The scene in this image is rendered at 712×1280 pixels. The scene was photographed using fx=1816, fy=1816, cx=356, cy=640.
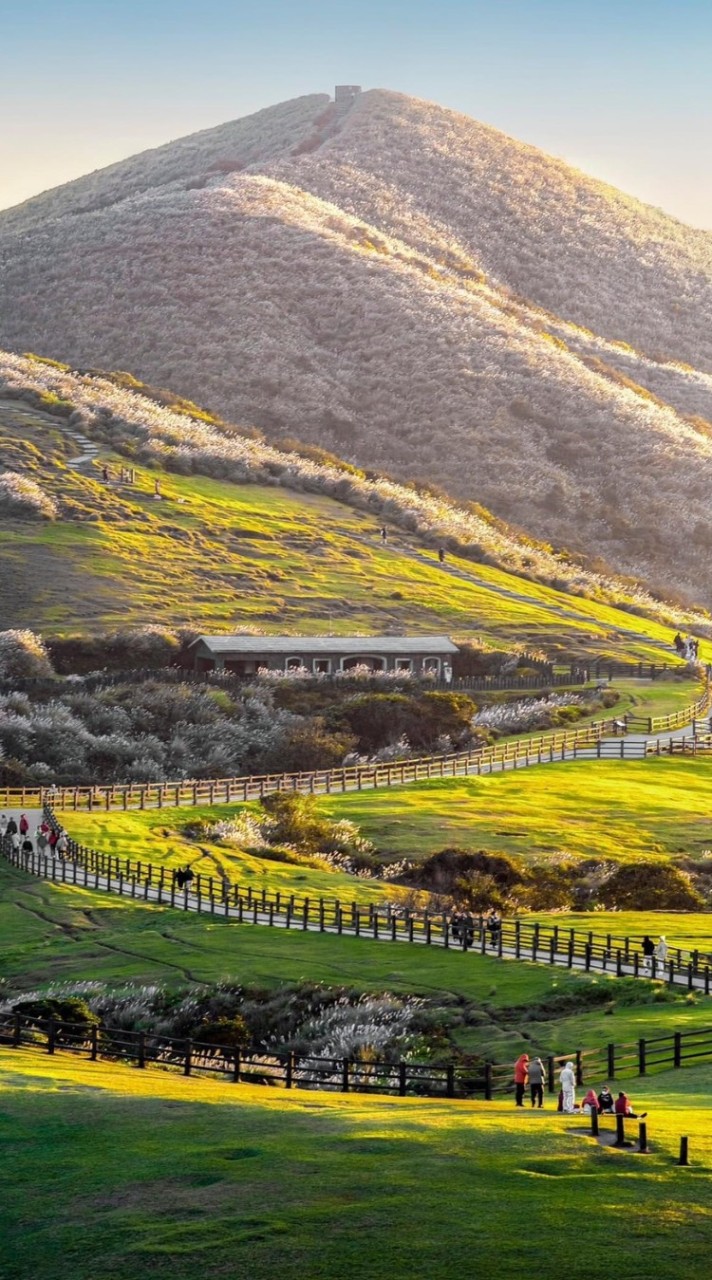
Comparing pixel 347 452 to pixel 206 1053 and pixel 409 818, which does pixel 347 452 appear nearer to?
pixel 409 818

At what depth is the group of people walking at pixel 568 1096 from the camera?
25.5 m

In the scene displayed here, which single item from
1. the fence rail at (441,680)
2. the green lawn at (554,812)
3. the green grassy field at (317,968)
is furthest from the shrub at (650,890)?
the fence rail at (441,680)

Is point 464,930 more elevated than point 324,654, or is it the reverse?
point 324,654

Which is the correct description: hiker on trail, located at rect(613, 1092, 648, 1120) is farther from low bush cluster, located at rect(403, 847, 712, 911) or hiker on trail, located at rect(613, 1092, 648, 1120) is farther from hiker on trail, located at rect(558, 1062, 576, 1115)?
low bush cluster, located at rect(403, 847, 712, 911)

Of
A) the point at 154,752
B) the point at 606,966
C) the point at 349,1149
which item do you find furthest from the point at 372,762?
the point at 349,1149

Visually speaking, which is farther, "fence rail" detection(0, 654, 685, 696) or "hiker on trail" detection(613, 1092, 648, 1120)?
"fence rail" detection(0, 654, 685, 696)

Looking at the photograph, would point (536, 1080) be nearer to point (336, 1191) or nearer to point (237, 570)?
point (336, 1191)

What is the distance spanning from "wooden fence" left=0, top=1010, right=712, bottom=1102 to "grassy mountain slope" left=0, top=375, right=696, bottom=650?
210 ft

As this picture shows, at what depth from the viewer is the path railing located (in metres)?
42.3

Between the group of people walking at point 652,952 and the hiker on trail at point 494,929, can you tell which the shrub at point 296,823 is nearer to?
the hiker on trail at point 494,929

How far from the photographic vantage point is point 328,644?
99938 mm

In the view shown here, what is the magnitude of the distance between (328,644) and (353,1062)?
70.3 m

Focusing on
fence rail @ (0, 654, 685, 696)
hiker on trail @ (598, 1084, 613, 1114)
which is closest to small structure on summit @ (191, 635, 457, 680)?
fence rail @ (0, 654, 685, 696)

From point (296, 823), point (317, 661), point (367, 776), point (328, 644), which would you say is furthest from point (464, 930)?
point (328, 644)
